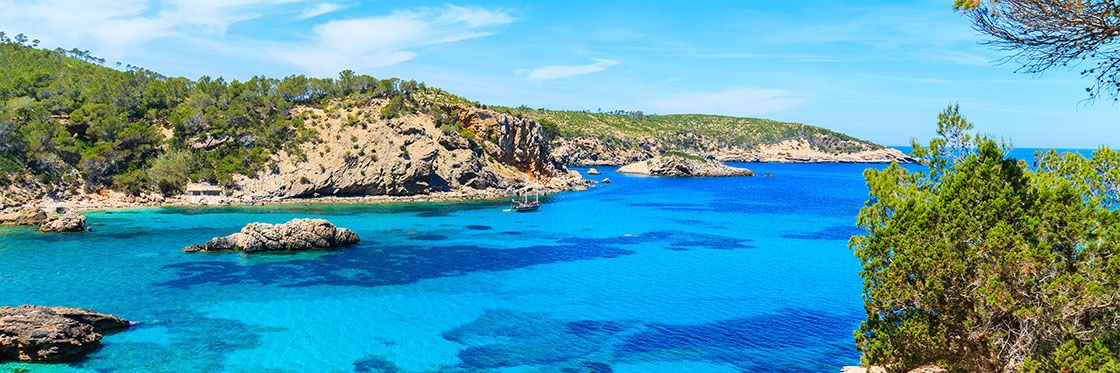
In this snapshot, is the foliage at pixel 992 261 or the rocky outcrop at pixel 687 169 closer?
the foliage at pixel 992 261

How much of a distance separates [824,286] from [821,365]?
51.5 ft

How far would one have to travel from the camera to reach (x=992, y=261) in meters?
15.0

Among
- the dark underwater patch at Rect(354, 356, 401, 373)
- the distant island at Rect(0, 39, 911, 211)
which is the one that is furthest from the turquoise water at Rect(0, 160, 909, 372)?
the distant island at Rect(0, 39, 911, 211)

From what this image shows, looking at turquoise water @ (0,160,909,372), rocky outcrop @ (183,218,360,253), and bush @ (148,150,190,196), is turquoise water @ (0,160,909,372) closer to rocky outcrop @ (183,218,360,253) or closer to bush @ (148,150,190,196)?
rocky outcrop @ (183,218,360,253)

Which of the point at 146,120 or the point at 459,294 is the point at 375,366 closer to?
the point at 459,294

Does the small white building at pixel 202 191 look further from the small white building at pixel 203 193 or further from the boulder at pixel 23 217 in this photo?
the boulder at pixel 23 217

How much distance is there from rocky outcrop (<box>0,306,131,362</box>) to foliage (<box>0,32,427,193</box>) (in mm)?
58644

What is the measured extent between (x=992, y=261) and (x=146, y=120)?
10223 cm

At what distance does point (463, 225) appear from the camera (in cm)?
6322

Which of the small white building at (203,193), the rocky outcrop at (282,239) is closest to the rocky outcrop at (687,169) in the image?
the small white building at (203,193)

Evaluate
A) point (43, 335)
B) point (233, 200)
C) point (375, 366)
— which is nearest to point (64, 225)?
point (233, 200)

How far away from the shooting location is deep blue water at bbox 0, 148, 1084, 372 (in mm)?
24969

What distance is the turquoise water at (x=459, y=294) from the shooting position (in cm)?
2498

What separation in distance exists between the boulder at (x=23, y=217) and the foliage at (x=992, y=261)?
226 ft
